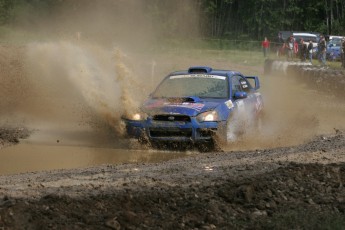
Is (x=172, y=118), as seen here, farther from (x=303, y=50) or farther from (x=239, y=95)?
(x=303, y=50)

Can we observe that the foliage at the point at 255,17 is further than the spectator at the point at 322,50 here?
Yes

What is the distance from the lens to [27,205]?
605cm

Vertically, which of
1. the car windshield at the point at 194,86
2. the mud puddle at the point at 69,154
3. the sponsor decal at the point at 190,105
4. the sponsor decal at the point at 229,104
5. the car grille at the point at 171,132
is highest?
the car windshield at the point at 194,86

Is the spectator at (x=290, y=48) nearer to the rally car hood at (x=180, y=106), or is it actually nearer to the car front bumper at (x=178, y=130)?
the rally car hood at (x=180, y=106)

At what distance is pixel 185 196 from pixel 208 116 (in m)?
5.73

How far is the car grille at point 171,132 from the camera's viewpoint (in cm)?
1240

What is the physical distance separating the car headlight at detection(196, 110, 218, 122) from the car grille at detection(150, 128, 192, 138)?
0.90 feet

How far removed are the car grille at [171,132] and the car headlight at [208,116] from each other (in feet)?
0.90

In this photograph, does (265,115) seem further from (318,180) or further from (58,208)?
(58,208)

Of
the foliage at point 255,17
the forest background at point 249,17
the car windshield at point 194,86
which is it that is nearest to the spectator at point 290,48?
the forest background at point 249,17

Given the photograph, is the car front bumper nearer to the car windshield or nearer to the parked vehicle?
the car windshield

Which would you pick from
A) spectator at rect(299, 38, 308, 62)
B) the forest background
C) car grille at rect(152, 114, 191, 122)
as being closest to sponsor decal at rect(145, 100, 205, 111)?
car grille at rect(152, 114, 191, 122)

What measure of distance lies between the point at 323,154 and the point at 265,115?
5274 mm

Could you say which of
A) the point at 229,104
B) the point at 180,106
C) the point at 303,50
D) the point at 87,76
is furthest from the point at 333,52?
the point at 180,106
